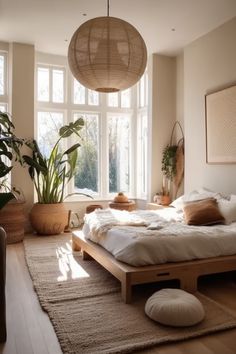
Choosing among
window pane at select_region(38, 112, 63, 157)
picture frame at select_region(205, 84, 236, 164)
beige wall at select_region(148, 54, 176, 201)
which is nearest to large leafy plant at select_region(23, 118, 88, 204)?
window pane at select_region(38, 112, 63, 157)

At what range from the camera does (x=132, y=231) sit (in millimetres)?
3348

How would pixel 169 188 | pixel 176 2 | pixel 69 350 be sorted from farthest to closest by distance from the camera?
pixel 169 188, pixel 176 2, pixel 69 350

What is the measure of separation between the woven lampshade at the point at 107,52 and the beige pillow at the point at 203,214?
5.99 feet

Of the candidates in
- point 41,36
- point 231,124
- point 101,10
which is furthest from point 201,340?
point 41,36

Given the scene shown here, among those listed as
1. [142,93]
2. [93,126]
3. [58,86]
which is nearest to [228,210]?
[93,126]

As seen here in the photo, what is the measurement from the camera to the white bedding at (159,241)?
3.01 m

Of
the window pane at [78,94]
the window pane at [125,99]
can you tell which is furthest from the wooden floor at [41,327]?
the window pane at [125,99]

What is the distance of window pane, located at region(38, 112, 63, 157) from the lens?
640 centimetres

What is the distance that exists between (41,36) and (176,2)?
2.33 metres

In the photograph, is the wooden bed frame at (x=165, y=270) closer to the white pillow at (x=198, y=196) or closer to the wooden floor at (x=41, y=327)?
the wooden floor at (x=41, y=327)

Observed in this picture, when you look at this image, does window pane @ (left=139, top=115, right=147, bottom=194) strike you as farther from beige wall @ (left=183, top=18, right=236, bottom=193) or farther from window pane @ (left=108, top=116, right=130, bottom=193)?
beige wall @ (left=183, top=18, right=236, bottom=193)

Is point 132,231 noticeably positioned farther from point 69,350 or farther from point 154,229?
point 69,350

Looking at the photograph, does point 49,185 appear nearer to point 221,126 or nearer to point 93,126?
point 93,126

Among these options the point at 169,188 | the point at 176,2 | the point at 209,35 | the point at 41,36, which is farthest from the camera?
the point at 169,188
